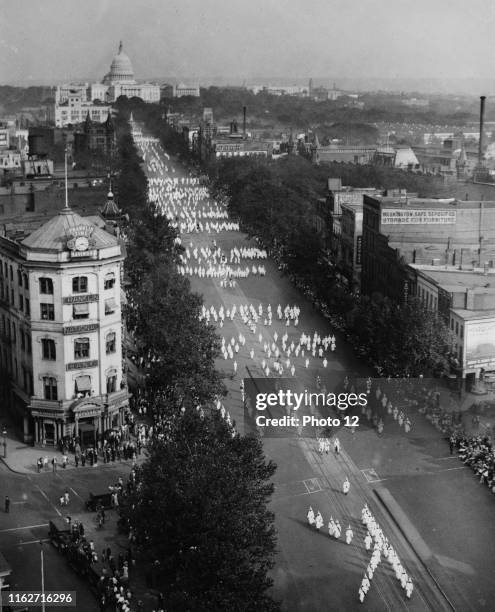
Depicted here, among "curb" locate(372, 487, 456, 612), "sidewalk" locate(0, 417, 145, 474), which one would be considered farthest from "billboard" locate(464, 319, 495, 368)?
"sidewalk" locate(0, 417, 145, 474)

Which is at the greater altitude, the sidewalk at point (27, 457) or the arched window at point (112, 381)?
the arched window at point (112, 381)

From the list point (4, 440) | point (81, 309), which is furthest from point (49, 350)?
point (4, 440)

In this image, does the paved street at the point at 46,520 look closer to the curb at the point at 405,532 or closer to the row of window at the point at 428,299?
the curb at the point at 405,532

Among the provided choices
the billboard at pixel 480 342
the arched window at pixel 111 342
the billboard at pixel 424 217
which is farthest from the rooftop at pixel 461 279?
the arched window at pixel 111 342

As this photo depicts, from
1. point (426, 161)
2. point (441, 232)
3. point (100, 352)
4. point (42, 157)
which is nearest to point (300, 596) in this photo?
point (100, 352)

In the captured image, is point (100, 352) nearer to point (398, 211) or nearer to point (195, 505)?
point (195, 505)

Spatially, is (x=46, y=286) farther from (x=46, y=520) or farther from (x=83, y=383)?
(x=46, y=520)

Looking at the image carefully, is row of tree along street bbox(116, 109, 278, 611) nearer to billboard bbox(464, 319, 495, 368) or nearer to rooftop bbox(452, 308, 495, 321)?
billboard bbox(464, 319, 495, 368)
